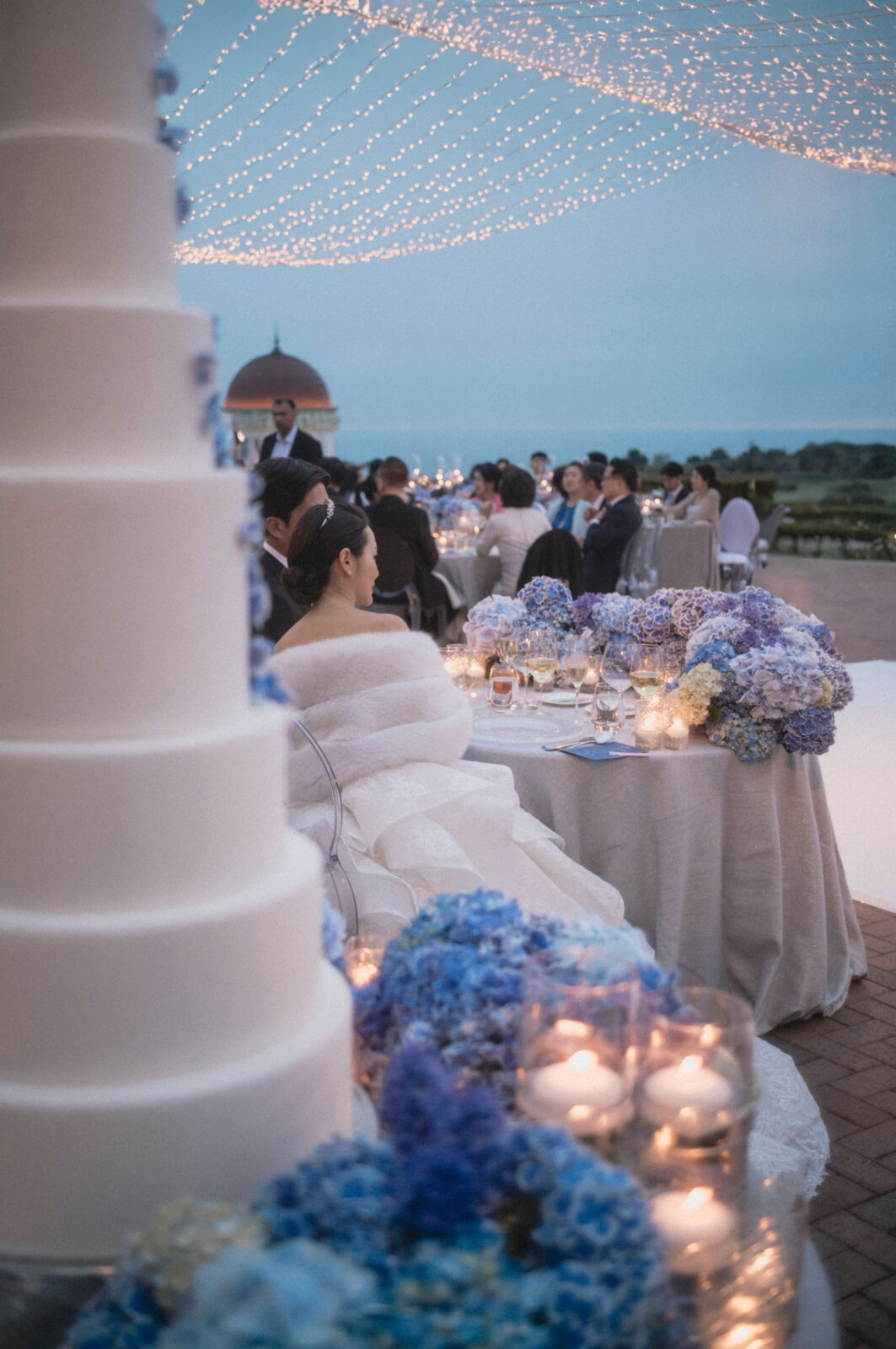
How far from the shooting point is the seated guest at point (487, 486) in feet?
34.9

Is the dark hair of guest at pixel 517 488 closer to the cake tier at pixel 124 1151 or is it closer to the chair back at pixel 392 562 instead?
the chair back at pixel 392 562

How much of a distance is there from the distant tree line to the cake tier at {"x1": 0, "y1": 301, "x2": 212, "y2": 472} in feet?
59.0

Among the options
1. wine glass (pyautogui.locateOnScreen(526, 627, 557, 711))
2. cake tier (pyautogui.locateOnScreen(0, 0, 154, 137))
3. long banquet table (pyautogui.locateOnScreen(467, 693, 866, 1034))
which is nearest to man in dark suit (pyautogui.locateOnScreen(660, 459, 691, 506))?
wine glass (pyautogui.locateOnScreen(526, 627, 557, 711))

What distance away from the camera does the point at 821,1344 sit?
108 cm

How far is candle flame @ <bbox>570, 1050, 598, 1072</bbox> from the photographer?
1.18 m

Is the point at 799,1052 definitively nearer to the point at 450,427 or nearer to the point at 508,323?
the point at 508,323

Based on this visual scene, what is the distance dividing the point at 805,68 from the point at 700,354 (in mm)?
17384

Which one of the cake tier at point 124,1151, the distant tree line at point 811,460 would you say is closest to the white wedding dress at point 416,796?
the cake tier at point 124,1151

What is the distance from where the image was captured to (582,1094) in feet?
3.80

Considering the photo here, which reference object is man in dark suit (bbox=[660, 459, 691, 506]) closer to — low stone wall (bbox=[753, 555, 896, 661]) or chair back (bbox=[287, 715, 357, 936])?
low stone wall (bbox=[753, 555, 896, 661])

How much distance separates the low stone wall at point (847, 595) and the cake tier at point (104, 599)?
944 centimetres

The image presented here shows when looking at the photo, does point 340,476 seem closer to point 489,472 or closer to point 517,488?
point 517,488

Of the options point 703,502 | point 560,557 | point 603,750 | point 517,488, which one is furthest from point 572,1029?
point 703,502

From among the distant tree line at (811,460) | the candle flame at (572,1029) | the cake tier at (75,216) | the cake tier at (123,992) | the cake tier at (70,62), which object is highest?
the distant tree line at (811,460)
